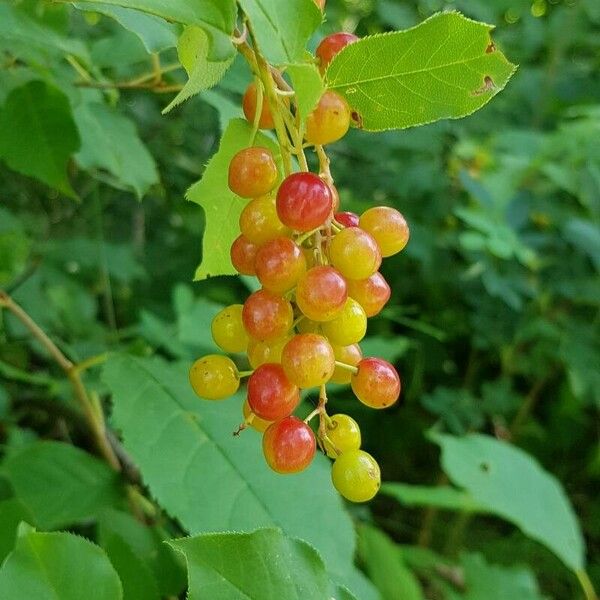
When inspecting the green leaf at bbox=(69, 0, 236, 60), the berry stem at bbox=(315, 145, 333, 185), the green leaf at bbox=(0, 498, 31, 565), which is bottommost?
the green leaf at bbox=(0, 498, 31, 565)

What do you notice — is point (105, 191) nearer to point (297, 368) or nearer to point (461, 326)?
point (461, 326)

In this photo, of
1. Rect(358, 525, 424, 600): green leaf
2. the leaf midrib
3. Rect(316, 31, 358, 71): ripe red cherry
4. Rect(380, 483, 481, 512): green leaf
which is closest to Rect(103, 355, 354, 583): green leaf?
the leaf midrib

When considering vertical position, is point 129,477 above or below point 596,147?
above

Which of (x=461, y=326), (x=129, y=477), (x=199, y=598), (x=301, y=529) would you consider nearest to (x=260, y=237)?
(x=199, y=598)

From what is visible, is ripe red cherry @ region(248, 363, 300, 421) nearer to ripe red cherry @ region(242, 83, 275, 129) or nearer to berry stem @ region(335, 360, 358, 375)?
berry stem @ region(335, 360, 358, 375)

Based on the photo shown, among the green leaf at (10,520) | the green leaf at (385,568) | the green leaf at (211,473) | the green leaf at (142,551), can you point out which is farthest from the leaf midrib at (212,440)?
the green leaf at (385,568)

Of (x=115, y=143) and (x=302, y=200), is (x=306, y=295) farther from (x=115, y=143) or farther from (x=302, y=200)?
(x=115, y=143)
